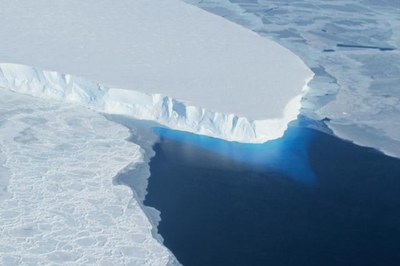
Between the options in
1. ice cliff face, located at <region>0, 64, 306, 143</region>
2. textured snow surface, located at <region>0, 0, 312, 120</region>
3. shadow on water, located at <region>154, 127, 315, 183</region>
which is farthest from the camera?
textured snow surface, located at <region>0, 0, 312, 120</region>

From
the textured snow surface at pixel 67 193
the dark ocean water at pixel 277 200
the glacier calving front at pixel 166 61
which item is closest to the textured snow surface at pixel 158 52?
the glacier calving front at pixel 166 61

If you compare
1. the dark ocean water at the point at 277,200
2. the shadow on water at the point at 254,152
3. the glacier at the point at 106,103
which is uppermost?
the glacier at the point at 106,103

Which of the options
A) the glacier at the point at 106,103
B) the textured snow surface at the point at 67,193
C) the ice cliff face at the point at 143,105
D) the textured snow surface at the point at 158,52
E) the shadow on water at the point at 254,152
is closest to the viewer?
the textured snow surface at the point at 67,193

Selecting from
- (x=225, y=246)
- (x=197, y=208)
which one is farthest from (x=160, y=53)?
(x=225, y=246)

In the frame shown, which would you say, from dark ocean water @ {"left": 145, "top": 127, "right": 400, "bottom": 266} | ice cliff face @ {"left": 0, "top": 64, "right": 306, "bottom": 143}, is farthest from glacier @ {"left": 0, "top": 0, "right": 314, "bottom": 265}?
dark ocean water @ {"left": 145, "top": 127, "right": 400, "bottom": 266}

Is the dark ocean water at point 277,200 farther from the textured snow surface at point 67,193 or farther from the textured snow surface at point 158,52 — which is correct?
the textured snow surface at point 158,52

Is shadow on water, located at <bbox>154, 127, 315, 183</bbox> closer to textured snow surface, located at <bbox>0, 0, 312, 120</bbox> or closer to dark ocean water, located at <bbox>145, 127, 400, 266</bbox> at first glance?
dark ocean water, located at <bbox>145, 127, 400, 266</bbox>

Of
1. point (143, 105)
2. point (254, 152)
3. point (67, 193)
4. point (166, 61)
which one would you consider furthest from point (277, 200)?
point (166, 61)

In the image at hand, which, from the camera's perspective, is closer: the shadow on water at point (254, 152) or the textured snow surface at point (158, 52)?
the shadow on water at point (254, 152)
